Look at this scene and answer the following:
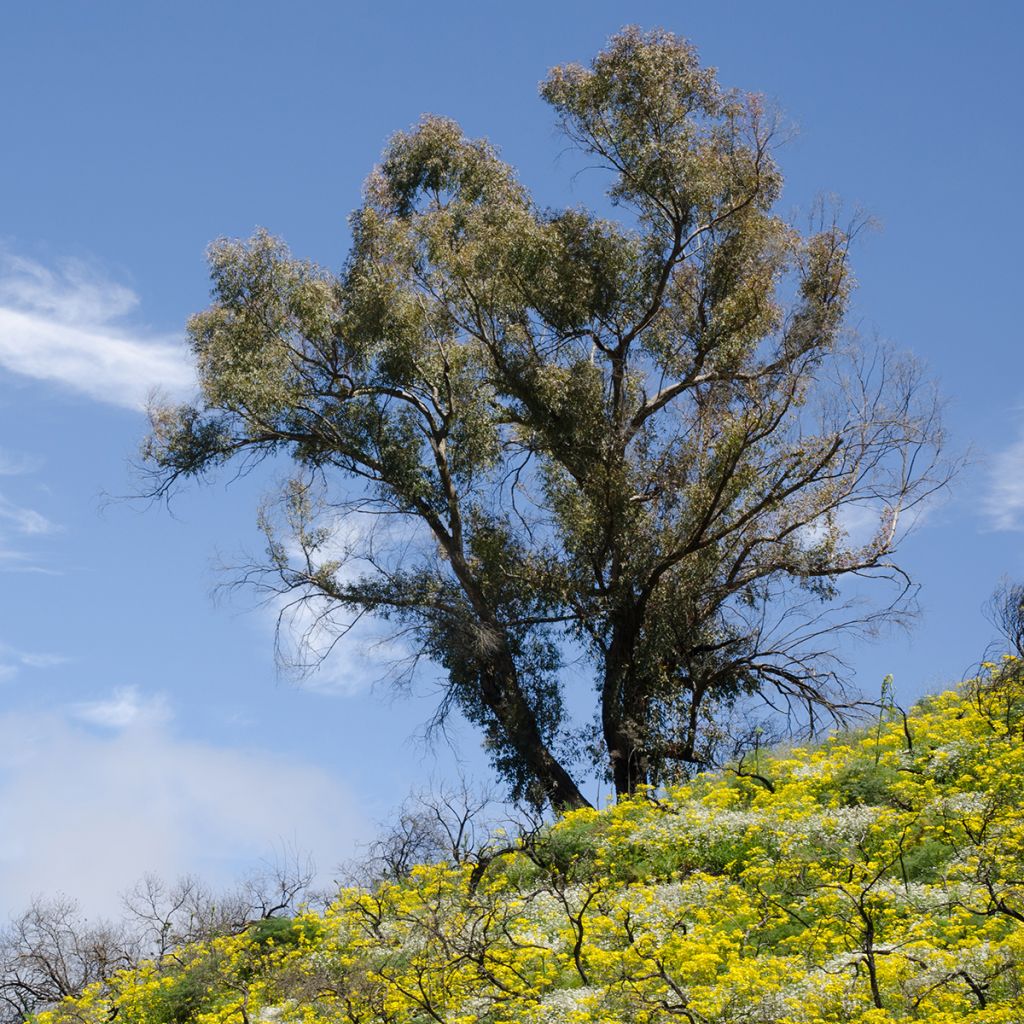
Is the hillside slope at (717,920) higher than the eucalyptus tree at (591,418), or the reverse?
the eucalyptus tree at (591,418)

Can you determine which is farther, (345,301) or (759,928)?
(345,301)

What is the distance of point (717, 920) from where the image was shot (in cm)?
1167

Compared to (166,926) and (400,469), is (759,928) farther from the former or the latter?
(400,469)

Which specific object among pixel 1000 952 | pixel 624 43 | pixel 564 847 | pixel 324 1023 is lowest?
pixel 1000 952

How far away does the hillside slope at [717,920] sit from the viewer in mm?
9469

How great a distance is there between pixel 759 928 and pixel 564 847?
3.75 m

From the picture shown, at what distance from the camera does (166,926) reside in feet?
56.1

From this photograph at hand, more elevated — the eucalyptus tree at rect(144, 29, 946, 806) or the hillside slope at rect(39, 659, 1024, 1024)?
the eucalyptus tree at rect(144, 29, 946, 806)

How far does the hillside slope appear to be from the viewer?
9469mm

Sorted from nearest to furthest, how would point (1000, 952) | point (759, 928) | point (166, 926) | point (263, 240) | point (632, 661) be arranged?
point (1000, 952) → point (759, 928) → point (166, 926) → point (632, 661) → point (263, 240)

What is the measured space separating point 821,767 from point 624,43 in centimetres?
1290

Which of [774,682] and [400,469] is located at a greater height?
[400,469]

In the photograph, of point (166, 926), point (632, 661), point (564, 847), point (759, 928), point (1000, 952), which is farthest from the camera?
point (632, 661)

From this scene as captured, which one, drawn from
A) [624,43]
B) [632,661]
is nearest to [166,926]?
[632,661]
